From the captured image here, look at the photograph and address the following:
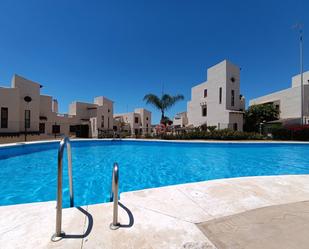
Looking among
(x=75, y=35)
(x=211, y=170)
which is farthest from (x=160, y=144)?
(x=75, y=35)

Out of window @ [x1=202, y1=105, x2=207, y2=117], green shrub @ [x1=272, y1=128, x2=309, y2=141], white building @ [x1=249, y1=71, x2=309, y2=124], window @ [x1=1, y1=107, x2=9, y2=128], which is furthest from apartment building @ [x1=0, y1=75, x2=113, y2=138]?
white building @ [x1=249, y1=71, x2=309, y2=124]

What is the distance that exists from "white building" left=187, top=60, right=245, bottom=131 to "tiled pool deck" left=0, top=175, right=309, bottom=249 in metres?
18.8

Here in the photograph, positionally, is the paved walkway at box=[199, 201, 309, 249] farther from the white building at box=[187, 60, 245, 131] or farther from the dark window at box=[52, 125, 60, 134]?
the dark window at box=[52, 125, 60, 134]

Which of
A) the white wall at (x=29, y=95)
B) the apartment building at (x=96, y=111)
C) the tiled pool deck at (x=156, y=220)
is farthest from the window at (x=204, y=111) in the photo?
the white wall at (x=29, y=95)

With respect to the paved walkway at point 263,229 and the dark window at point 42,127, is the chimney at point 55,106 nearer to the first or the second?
the dark window at point 42,127

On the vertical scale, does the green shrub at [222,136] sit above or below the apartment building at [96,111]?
below

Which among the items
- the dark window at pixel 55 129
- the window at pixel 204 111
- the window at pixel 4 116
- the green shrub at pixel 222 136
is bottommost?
the green shrub at pixel 222 136

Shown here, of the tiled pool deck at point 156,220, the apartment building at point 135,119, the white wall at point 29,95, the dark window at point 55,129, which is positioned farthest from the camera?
the apartment building at point 135,119

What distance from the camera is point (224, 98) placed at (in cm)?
2097

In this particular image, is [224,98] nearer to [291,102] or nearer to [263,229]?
[291,102]

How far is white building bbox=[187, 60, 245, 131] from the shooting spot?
2064 cm

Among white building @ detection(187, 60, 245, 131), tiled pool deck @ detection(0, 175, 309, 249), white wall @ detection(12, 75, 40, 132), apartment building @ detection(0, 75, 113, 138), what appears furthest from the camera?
white building @ detection(187, 60, 245, 131)

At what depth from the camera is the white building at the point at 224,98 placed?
20.6 metres

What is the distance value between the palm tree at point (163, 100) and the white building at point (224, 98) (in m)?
5.01
